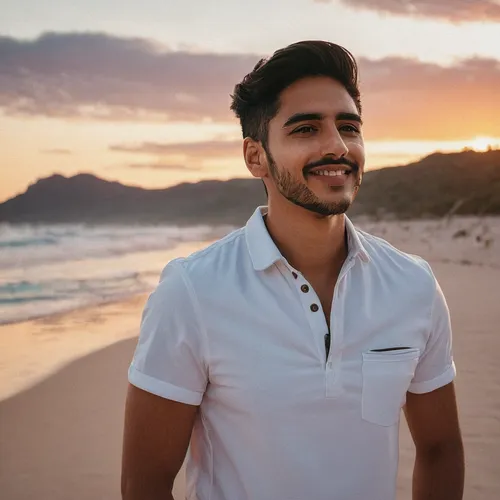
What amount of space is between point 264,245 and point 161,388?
1.84 ft

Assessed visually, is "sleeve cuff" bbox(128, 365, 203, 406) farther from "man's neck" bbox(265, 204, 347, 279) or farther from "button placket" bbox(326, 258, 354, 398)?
"man's neck" bbox(265, 204, 347, 279)

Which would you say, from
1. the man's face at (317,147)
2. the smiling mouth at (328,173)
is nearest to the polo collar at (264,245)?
the man's face at (317,147)

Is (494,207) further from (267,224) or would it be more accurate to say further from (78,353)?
(267,224)

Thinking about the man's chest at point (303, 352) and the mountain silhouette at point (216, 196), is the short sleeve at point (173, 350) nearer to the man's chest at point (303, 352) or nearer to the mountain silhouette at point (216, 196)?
the man's chest at point (303, 352)

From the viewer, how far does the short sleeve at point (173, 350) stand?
2092 millimetres

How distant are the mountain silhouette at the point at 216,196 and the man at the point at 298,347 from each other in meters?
50.6

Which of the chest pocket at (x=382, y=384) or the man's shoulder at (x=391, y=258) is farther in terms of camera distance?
the man's shoulder at (x=391, y=258)

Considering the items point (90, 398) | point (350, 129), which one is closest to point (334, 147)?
point (350, 129)

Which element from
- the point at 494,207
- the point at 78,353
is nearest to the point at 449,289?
the point at 78,353

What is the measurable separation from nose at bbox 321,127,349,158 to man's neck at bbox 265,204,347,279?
0.22 metres

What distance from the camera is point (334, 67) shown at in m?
2.41

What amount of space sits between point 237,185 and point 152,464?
8899 cm

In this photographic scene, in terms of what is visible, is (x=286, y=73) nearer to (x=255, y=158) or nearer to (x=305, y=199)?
(x=255, y=158)

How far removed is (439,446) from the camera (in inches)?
97.0
